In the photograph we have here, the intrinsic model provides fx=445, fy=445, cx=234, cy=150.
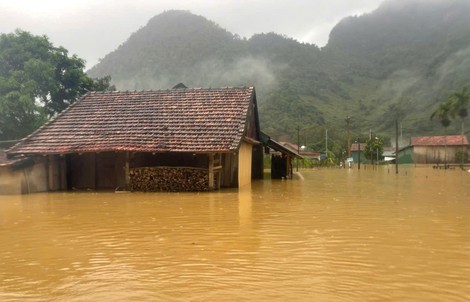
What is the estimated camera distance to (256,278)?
5.44 metres

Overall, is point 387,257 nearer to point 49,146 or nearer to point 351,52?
point 49,146

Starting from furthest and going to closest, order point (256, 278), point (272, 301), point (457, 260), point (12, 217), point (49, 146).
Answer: point (49, 146) < point (12, 217) < point (457, 260) < point (256, 278) < point (272, 301)

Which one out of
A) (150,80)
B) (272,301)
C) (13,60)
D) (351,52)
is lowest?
(272,301)

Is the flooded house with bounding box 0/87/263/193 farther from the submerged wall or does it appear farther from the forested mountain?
the forested mountain

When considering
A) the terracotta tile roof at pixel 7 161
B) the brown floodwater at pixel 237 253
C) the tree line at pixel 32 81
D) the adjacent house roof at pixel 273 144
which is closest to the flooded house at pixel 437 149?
the adjacent house roof at pixel 273 144

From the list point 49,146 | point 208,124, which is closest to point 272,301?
point 208,124

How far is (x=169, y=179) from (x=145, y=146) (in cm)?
162

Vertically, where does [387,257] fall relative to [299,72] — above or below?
below

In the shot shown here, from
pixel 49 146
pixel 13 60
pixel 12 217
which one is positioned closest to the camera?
pixel 12 217

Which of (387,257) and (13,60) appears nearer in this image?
(387,257)

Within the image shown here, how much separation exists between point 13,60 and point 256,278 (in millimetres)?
Result: 29647

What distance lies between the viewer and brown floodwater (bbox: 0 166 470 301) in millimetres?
5043

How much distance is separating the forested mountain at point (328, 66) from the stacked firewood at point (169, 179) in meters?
53.5

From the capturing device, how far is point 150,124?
19266 millimetres
